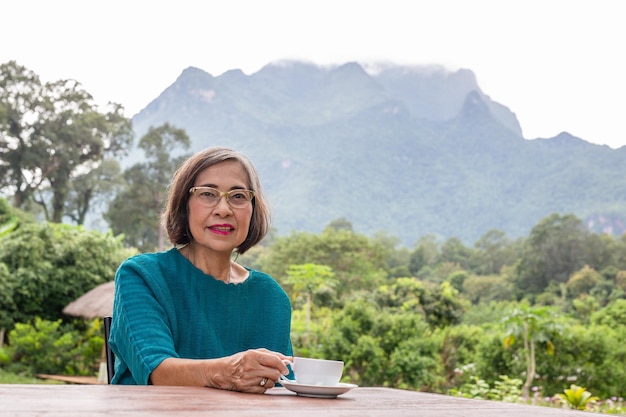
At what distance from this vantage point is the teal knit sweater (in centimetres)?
144

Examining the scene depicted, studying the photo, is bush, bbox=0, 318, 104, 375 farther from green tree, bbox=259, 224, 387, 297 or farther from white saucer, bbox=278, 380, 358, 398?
green tree, bbox=259, 224, 387, 297

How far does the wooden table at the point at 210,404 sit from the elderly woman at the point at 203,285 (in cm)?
30

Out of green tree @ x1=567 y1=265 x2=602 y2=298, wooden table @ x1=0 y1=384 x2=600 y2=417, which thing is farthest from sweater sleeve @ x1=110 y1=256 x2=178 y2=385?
green tree @ x1=567 y1=265 x2=602 y2=298

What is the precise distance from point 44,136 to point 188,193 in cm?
2513

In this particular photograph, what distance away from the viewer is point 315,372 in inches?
49.3

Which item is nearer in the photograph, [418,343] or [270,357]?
[270,357]

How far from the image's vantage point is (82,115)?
86.5 feet

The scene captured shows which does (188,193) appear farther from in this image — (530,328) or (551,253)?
(551,253)

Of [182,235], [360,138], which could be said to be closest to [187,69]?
[360,138]

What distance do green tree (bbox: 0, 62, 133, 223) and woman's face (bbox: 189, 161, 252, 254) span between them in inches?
962

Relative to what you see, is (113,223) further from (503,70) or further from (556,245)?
(503,70)

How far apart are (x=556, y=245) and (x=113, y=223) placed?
15.8m

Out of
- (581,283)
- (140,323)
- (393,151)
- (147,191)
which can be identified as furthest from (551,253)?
(393,151)

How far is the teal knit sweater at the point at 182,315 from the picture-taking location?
1.44 meters
